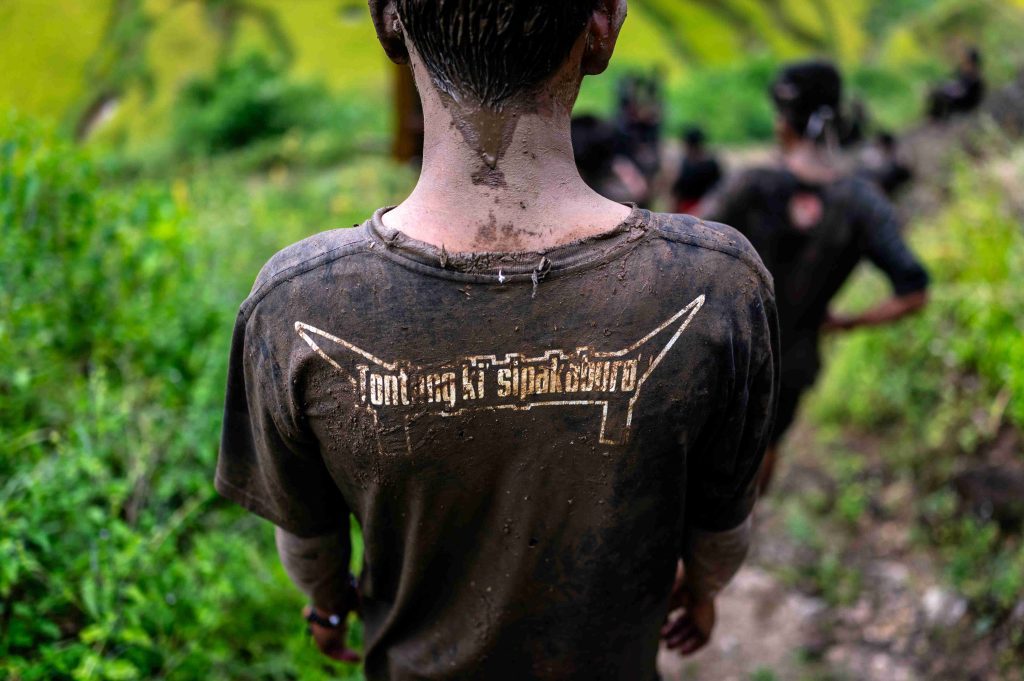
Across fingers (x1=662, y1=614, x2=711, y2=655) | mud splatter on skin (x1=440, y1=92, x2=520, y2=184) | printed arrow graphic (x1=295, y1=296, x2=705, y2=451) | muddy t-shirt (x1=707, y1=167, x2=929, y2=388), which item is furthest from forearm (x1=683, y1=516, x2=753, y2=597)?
muddy t-shirt (x1=707, y1=167, x2=929, y2=388)

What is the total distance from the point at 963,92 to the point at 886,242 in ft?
28.9

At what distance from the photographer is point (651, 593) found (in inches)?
61.9

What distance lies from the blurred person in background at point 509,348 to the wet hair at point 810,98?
2.20 meters

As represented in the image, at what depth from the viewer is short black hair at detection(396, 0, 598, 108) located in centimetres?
121

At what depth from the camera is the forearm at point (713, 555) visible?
→ 1.70m

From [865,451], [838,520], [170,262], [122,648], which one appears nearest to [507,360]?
[122,648]

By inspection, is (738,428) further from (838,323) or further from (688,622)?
(838,323)

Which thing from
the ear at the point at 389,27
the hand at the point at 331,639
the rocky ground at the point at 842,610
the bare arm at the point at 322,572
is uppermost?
the ear at the point at 389,27

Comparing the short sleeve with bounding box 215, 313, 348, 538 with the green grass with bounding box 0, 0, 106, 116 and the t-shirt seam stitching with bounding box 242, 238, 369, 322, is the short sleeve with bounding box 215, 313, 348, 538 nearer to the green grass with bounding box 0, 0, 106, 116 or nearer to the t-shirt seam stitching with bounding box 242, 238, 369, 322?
the t-shirt seam stitching with bounding box 242, 238, 369, 322

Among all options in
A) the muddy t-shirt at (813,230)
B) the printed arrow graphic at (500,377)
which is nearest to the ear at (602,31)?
the printed arrow graphic at (500,377)

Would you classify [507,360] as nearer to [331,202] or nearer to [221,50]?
[331,202]

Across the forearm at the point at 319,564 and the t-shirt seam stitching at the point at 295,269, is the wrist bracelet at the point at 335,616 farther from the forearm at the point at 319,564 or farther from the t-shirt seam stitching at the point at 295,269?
the t-shirt seam stitching at the point at 295,269

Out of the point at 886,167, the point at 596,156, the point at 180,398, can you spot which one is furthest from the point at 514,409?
the point at 886,167

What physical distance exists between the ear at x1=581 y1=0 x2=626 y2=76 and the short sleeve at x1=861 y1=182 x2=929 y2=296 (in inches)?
90.4
